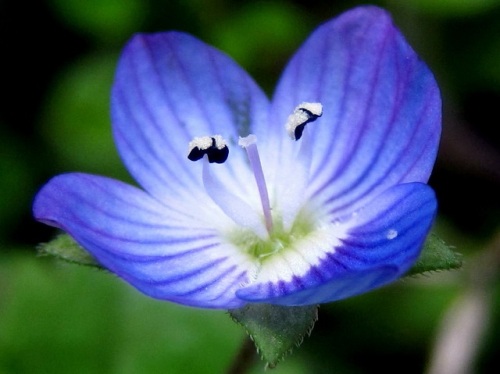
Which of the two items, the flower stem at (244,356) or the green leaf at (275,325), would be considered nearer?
the green leaf at (275,325)

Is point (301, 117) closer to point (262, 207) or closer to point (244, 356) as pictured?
point (262, 207)

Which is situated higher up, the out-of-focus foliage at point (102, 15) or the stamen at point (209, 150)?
the out-of-focus foliage at point (102, 15)

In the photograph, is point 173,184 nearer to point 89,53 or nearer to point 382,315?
point 382,315

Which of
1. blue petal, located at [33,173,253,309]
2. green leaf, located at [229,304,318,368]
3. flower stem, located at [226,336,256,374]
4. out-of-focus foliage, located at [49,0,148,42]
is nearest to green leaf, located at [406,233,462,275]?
green leaf, located at [229,304,318,368]

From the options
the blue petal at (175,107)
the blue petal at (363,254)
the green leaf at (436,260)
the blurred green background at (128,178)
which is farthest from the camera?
the blurred green background at (128,178)

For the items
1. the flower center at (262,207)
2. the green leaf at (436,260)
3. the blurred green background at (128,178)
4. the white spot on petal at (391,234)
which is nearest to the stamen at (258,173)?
the flower center at (262,207)

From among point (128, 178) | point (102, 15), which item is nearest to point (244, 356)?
point (128, 178)

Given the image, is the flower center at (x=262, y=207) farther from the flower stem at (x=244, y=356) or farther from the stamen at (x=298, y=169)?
the flower stem at (x=244, y=356)
